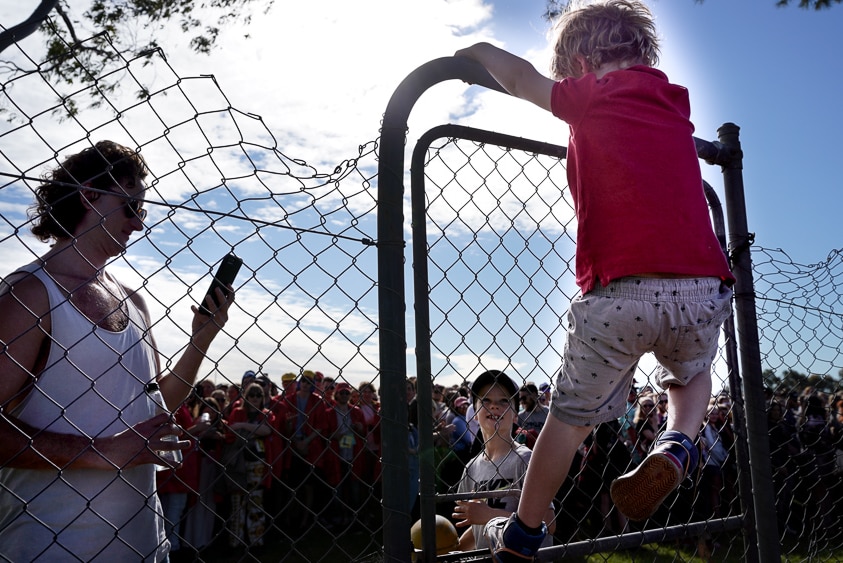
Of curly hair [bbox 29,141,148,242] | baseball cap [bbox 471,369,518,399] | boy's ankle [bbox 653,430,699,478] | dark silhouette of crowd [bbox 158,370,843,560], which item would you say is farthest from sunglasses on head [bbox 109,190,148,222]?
dark silhouette of crowd [bbox 158,370,843,560]

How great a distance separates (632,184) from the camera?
190cm

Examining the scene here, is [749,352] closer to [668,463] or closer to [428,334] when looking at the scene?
[668,463]

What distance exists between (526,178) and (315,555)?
20.0ft

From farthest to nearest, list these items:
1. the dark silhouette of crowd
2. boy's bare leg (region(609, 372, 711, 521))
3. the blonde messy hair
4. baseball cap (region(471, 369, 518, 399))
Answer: the dark silhouette of crowd < baseball cap (region(471, 369, 518, 399)) < the blonde messy hair < boy's bare leg (region(609, 372, 711, 521))

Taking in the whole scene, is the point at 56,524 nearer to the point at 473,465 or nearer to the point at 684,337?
the point at 684,337

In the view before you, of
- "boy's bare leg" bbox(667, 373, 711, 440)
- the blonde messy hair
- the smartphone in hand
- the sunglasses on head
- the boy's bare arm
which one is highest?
the blonde messy hair

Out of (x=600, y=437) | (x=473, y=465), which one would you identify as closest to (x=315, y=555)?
(x=600, y=437)

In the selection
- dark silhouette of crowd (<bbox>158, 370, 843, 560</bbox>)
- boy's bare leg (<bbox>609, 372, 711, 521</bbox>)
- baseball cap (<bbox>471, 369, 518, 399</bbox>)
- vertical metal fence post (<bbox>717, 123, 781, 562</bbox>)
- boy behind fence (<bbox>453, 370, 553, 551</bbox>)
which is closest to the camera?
boy's bare leg (<bbox>609, 372, 711, 521</bbox>)

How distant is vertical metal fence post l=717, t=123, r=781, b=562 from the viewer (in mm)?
2531

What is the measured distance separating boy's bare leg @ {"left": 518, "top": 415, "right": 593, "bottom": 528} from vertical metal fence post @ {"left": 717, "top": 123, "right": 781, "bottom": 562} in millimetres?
1107

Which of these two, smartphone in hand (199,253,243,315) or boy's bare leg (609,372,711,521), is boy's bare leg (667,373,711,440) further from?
smartphone in hand (199,253,243,315)

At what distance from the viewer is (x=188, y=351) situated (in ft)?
6.97

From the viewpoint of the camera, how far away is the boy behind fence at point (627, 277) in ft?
6.04

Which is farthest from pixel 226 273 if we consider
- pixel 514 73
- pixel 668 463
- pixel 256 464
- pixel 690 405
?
pixel 256 464
